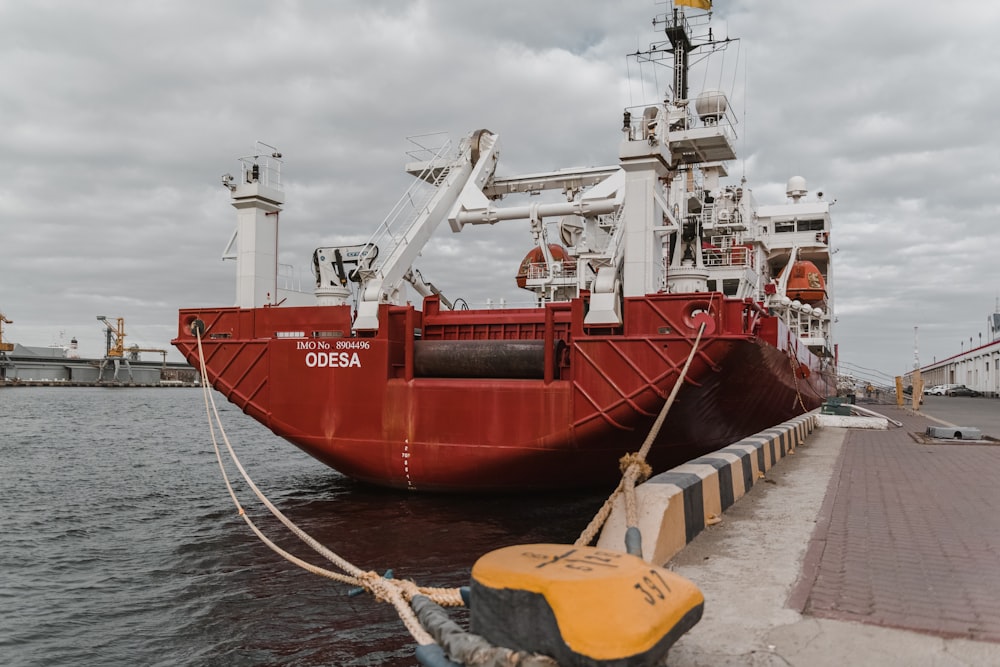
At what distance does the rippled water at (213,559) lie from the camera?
6.04m

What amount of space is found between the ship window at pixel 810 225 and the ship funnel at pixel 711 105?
31.4 ft

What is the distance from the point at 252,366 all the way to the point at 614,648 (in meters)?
11.5

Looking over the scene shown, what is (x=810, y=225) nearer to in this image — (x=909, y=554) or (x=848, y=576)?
(x=909, y=554)

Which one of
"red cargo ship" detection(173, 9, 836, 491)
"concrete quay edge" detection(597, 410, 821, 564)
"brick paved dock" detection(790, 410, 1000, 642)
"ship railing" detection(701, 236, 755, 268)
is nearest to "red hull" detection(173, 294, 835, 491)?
"red cargo ship" detection(173, 9, 836, 491)

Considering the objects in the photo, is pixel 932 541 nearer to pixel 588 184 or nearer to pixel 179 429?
pixel 588 184

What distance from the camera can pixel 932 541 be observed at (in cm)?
498

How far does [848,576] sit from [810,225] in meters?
33.5

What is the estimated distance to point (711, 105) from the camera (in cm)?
2700

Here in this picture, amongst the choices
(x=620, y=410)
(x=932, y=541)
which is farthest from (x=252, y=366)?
(x=932, y=541)

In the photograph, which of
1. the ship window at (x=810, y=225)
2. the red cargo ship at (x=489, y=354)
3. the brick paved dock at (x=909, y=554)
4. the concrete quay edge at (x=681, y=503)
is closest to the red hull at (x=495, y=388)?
the red cargo ship at (x=489, y=354)

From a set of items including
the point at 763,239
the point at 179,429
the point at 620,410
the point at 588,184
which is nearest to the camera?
the point at 620,410

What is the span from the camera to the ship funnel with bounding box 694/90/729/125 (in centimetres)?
2656

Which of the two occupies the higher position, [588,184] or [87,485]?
[588,184]

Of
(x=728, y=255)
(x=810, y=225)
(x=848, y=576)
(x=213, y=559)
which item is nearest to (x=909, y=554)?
(x=848, y=576)
